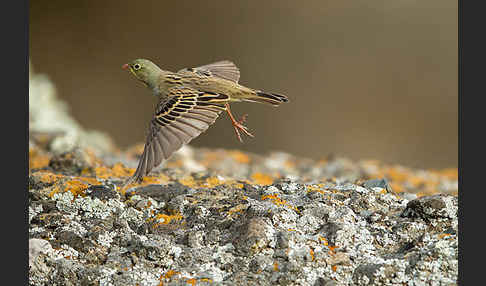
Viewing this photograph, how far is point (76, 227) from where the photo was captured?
386 centimetres

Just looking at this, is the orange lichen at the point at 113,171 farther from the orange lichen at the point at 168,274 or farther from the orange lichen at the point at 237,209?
the orange lichen at the point at 168,274

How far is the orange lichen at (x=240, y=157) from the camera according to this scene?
7.26m

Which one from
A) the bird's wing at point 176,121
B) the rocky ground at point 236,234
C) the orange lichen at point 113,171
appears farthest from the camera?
the orange lichen at point 113,171

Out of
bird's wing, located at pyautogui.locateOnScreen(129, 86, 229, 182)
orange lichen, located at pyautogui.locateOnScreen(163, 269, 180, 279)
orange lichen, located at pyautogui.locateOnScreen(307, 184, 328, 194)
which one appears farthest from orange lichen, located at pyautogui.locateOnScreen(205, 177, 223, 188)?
orange lichen, located at pyautogui.locateOnScreen(163, 269, 180, 279)

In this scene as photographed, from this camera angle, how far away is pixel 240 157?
24.3 ft

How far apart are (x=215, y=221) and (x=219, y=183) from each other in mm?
1111

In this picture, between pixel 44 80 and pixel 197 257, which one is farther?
pixel 44 80

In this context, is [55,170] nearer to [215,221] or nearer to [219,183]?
[219,183]

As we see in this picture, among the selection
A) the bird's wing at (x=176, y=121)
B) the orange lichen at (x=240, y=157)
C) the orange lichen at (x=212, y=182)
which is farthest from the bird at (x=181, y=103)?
the orange lichen at (x=240, y=157)

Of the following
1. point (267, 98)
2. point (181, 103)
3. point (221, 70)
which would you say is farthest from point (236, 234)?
point (221, 70)

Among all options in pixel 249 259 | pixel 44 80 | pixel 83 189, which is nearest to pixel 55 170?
pixel 83 189

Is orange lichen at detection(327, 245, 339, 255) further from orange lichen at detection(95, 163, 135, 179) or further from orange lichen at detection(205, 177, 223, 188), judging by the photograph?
orange lichen at detection(95, 163, 135, 179)

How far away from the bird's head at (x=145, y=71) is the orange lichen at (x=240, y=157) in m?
2.26

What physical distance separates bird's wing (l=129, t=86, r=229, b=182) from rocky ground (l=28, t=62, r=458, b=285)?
35 cm
